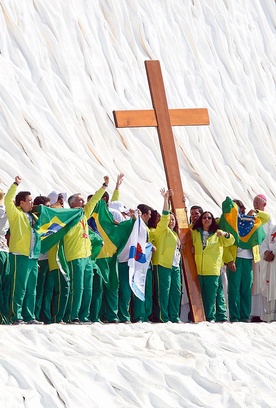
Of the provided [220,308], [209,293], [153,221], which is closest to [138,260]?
[153,221]

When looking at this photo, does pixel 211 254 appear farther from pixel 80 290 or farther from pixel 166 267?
pixel 80 290

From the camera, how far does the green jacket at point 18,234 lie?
1121 cm

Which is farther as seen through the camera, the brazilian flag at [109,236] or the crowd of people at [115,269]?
the brazilian flag at [109,236]

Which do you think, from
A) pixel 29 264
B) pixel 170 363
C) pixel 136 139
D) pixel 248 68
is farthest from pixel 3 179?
pixel 248 68

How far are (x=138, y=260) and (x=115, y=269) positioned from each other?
0.23m

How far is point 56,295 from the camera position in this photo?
11.7 meters

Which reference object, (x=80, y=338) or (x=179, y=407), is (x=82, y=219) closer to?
(x=80, y=338)

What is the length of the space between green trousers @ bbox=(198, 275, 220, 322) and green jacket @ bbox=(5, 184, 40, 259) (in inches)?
84.8

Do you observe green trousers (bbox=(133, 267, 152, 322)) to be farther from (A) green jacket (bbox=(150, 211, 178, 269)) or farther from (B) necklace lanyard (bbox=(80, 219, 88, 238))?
(B) necklace lanyard (bbox=(80, 219, 88, 238))

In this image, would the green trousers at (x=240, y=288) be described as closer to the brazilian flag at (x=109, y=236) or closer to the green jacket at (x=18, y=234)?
the brazilian flag at (x=109, y=236)

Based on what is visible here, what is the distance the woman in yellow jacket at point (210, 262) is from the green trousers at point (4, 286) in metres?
2.15

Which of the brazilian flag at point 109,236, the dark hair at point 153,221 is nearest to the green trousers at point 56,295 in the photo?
the brazilian flag at point 109,236

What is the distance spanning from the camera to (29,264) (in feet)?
36.8

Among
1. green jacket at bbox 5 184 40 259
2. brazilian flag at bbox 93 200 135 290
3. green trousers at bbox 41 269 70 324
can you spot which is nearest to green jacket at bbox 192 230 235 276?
brazilian flag at bbox 93 200 135 290
